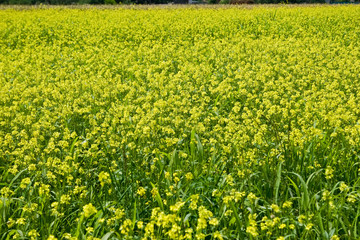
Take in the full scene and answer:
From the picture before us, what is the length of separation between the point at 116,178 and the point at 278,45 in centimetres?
979

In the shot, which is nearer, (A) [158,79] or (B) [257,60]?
(A) [158,79]

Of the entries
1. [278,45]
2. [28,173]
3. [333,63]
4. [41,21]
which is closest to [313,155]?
[28,173]

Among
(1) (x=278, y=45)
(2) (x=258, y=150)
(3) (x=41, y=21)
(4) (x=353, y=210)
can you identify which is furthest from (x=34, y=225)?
(3) (x=41, y=21)

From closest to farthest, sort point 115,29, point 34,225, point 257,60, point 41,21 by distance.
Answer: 1. point 34,225
2. point 257,60
3. point 115,29
4. point 41,21

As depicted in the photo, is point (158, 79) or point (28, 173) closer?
point (28, 173)

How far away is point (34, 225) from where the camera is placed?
146 inches

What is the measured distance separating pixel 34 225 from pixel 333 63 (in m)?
8.21

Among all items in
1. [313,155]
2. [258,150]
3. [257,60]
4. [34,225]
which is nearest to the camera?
[34,225]

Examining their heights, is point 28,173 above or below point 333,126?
below

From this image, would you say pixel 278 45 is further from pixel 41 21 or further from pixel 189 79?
pixel 41 21

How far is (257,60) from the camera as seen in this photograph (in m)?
10.6

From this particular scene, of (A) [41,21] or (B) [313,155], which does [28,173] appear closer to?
(B) [313,155]

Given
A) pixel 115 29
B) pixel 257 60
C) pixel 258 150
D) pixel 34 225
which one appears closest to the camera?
pixel 34 225

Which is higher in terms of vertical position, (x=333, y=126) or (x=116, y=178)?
(x=333, y=126)
